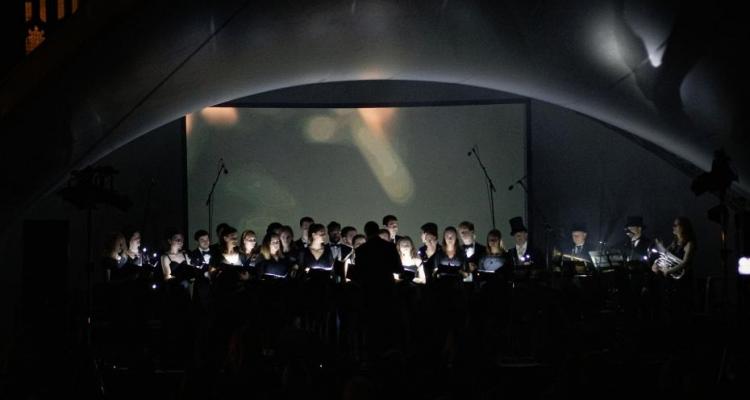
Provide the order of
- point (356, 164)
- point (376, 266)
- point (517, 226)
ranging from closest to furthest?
point (376, 266), point (517, 226), point (356, 164)

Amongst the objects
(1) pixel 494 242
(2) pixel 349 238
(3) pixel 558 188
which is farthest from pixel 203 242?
(3) pixel 558 188

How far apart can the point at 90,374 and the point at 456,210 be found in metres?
8.33

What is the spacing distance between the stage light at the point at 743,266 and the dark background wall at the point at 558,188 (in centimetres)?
486

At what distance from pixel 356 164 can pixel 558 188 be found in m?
3.16

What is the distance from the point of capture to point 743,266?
29.3ft

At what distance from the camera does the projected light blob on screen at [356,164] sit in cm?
1494

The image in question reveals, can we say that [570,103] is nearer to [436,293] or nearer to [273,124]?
[436,293]

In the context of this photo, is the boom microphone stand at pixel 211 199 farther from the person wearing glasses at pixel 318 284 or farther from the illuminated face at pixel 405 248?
the illuminated face at pixel 405 248

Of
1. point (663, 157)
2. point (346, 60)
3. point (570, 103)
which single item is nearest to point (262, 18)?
point (346, 60)

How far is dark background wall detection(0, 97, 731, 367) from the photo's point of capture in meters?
14.1

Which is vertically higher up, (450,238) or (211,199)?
(211,199)

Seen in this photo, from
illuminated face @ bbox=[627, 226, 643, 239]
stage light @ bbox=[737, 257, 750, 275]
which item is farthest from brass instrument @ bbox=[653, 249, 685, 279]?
stage light @ bbox=[737, 257, 750, 275]

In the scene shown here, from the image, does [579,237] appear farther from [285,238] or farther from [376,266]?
[376,266]

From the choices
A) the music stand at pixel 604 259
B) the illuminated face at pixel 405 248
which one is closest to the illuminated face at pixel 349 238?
the illuminated face at pixel 405 248
